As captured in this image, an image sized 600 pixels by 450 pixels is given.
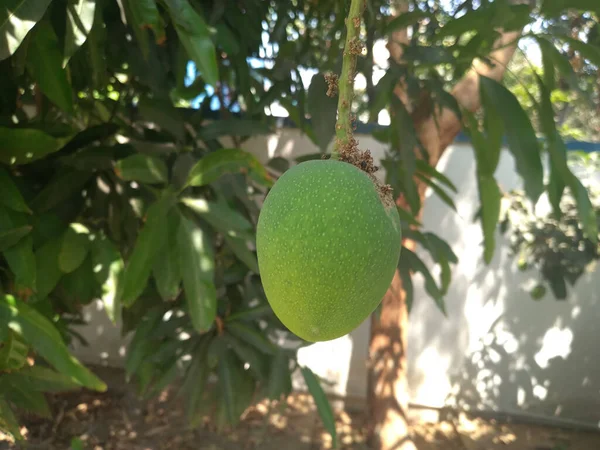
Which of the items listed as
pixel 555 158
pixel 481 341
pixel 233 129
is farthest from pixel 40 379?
pixel 481 341

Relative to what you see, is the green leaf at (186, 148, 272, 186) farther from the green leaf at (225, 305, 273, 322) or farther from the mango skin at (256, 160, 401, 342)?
the mango skin at (256, 160, 401, 342)

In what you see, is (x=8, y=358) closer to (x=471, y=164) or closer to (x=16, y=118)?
(x=16, y=118)

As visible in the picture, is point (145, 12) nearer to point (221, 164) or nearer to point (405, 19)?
point (221, 164)

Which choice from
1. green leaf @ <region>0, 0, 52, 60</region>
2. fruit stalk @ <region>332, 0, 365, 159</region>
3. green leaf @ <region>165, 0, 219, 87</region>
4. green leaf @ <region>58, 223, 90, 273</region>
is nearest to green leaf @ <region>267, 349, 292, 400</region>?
green leaf @ <region>58, 223, 90, 273</region>

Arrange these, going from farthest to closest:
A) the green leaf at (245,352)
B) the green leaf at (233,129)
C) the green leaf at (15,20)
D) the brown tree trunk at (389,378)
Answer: the brown tree trunk at (389,378), the green leaf at (245,352), the green leaf at (233,129), the green leaf at (15,20)

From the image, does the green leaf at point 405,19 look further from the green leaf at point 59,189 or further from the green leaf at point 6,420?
the green leaf at point 6,420

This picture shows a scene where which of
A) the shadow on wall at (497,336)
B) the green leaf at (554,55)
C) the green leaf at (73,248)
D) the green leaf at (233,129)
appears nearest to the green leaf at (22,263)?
the green leaf at (73,248)
